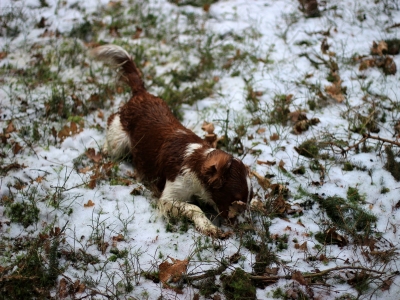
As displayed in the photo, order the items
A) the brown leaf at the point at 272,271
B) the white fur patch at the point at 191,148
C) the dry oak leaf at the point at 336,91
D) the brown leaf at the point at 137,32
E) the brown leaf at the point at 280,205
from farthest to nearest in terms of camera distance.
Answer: the brown leaf at the point at 137,32
the dry oak leaf at the point at 336,91
the white fur patch at the point at 191,148
the brown leaf at the point at 280,205
the brown leaf at the point at 272,271

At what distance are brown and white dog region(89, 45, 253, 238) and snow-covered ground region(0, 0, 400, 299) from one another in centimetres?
18

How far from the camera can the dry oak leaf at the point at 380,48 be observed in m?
5.91

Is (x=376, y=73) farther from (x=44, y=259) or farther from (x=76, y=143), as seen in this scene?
(x=44, y=259)

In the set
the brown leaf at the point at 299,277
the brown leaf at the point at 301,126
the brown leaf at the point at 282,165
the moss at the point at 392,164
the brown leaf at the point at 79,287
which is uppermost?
the moss at the point at 392,164

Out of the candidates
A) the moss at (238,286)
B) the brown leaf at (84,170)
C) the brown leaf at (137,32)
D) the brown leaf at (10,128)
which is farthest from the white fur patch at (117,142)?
the brown leaf at (137,32)

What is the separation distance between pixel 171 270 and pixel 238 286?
1.79 feet

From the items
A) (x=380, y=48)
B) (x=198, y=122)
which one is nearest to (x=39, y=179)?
(x=198, y=122)

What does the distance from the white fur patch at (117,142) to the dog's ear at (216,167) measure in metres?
1.38

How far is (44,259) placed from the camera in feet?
10.7

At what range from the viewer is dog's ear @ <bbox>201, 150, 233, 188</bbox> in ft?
12.0

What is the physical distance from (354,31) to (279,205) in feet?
13.0

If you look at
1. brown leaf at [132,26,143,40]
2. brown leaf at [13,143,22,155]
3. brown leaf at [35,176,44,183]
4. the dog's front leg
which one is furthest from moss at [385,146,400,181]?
brown leaf at [132,26,143,40]

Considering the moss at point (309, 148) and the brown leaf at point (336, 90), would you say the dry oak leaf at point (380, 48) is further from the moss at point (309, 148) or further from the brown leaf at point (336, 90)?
the moss at point (309, 148)

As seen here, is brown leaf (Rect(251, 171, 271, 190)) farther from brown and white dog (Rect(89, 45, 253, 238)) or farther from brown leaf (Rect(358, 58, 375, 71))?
brown leaf (Rect(358, 58, 375, 71))
